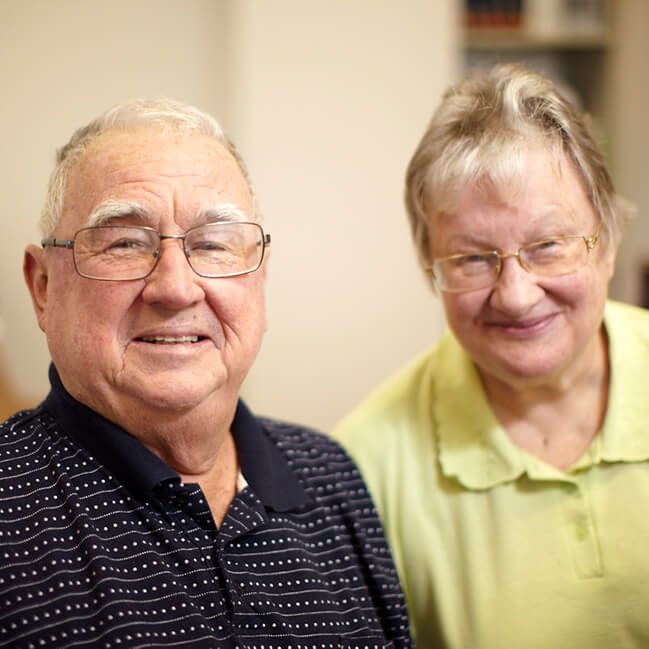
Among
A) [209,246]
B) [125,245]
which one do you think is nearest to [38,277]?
[125,245]

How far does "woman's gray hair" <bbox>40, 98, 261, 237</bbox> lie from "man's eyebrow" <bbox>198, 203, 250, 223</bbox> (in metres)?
0.15

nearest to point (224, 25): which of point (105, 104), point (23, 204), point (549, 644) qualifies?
point (105, 104)

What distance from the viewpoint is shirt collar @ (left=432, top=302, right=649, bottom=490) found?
157 cm

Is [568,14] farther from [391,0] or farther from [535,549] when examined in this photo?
[535,549]

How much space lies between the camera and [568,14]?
4.09 meters

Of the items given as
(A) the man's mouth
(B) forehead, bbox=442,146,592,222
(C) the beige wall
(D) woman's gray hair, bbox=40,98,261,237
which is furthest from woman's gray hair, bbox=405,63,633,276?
(C) the beige wall

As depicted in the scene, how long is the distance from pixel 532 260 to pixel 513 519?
52cm

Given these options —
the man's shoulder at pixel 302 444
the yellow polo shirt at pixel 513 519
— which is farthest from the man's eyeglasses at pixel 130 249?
the yellow polo shirt at pixel 513 519

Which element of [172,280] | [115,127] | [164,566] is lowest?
[164,566]

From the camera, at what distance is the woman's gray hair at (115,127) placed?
138 centimetres

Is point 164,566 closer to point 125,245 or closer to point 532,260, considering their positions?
point 125,245

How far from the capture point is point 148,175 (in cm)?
133

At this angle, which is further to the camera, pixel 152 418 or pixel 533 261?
pixel 533 261

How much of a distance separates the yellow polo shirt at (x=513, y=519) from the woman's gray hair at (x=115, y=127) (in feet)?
2.57
